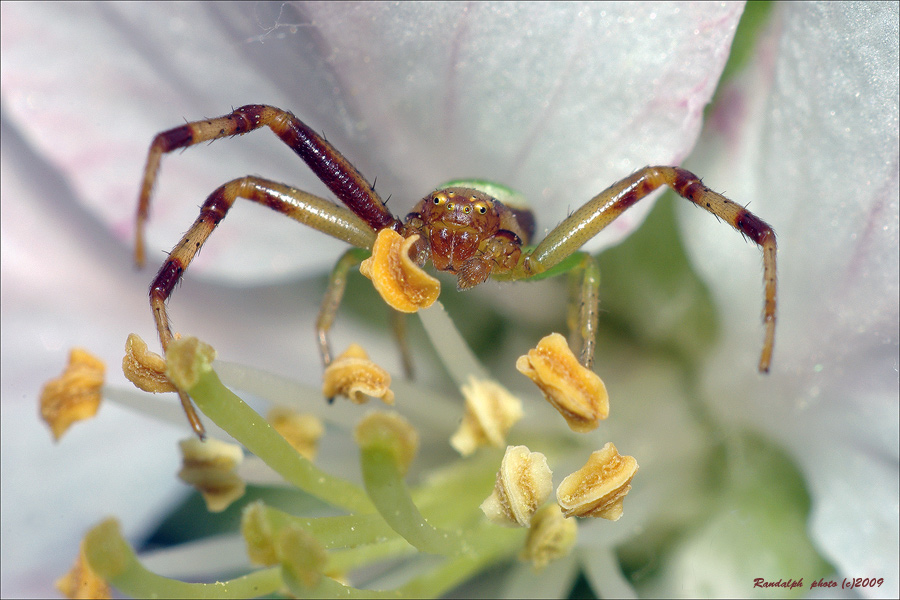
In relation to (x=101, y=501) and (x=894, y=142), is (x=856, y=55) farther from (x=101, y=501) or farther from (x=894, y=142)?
(x=101, y=501)

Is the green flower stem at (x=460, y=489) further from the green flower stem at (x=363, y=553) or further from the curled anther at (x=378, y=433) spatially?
the curled anther at (x=378, y=433)

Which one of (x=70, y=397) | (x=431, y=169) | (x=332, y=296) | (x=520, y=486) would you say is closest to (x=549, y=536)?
(x=520, y=486)

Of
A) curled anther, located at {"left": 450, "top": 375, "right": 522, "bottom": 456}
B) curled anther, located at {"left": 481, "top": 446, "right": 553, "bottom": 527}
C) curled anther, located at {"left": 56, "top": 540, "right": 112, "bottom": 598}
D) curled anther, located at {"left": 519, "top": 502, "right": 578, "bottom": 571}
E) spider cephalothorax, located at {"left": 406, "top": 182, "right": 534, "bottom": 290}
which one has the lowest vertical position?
curled anther, located at {"left": 519, "top": 502, "right": 578, "bottom": 571}

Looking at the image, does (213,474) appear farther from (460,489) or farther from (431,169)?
(431,169)

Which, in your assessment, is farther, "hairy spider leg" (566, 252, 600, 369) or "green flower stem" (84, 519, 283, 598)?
"hairy spider leg" (566, 252, 600, 369)

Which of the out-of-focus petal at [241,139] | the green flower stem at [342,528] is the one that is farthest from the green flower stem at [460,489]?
the out-of-focus petal at [241,139]

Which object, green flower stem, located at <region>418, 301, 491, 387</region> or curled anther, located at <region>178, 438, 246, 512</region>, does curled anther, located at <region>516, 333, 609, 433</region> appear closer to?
green flower stem, located at <region>418, 301, 491, 387</region>

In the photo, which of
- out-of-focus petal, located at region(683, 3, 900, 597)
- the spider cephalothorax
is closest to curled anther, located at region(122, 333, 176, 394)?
the spider cephalothorax
